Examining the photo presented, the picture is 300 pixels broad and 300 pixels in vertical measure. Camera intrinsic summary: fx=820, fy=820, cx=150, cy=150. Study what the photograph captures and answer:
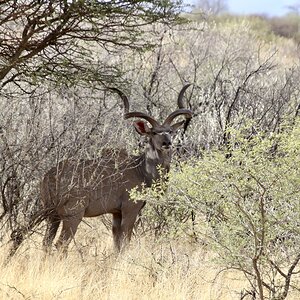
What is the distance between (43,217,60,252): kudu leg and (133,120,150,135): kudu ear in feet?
5.93

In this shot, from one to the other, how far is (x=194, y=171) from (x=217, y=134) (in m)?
4.85

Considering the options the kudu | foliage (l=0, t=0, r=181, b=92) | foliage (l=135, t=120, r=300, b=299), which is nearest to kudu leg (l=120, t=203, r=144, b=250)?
the kudu

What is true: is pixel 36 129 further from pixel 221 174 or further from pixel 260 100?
pixel 260 100

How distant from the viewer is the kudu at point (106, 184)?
8992mm

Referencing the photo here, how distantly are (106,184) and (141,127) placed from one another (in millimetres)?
1046

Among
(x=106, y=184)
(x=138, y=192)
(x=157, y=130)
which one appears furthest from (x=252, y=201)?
(x=157, y=130)

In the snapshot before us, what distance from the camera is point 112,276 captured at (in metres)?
8.20

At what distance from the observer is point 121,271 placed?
8.40 metres

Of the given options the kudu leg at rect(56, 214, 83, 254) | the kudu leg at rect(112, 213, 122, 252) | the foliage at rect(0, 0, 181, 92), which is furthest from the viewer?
the kudu leg at rect(112, 213, 122, 252)

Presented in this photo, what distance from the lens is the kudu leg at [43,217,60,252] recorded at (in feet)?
29.7

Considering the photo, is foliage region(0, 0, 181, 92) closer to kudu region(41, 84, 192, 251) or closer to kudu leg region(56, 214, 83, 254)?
kudu region(41, 84, 192, 251)

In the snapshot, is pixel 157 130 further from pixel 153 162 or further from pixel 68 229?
pixel 68 229

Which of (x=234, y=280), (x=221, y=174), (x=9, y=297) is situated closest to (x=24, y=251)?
(x=9, y=297)

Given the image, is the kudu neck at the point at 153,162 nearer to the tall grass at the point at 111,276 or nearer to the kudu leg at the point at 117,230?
the kudu leg at the point at 117,230
